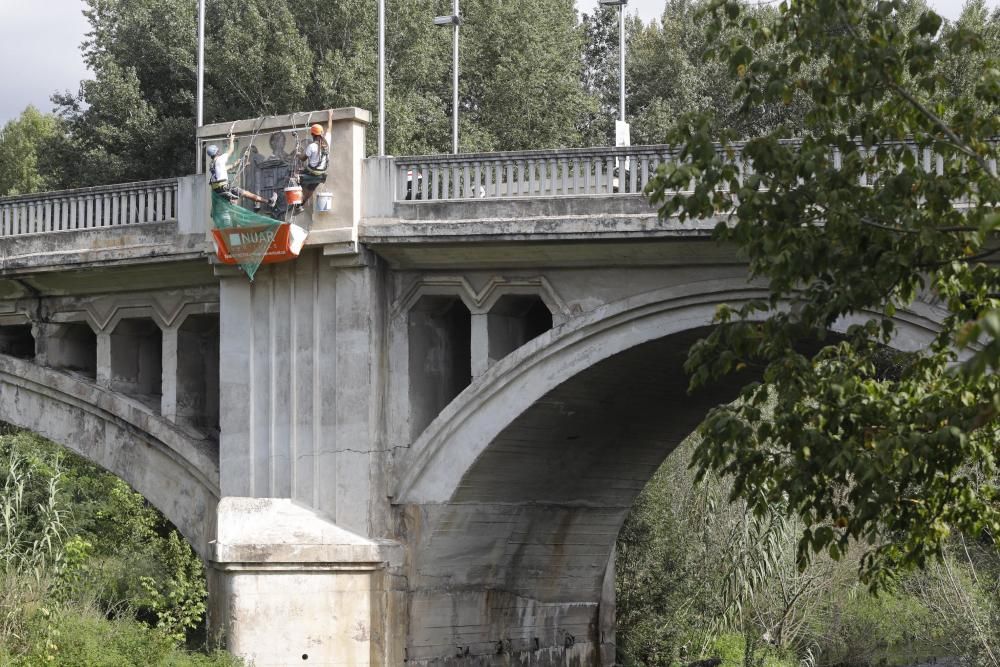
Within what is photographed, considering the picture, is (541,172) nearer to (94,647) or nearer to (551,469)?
(551,469)

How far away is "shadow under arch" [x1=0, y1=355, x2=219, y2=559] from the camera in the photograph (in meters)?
21.2

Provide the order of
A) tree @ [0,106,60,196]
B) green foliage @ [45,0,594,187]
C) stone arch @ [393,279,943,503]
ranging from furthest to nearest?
tree @ [0,106,60,196]
green foliage @ [45,0,594,187]
stone arch @ [393,279,943,503]

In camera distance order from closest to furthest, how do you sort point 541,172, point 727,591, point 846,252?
point 846,252 → point 541,172 → point 727,591

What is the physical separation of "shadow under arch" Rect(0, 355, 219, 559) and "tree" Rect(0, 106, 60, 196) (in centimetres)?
2304

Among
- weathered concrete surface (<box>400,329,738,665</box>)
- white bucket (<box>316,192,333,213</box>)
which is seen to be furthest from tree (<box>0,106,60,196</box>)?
white bucket (<box>316,192,333,213</box>)

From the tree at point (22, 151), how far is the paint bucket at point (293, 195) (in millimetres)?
28038

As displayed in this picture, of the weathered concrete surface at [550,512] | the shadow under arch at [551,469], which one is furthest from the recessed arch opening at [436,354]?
the weathered concrete surface at [550,512]

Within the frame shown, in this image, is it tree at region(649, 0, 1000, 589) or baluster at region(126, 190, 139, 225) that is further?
baluster at region(126, 190, 139, 225)

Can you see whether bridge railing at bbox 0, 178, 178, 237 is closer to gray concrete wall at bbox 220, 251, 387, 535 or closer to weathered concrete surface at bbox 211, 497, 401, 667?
gray concrete wall at bbox 220, 251, 387, 535

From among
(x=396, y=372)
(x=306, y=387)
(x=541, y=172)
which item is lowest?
(x=306, y=387)

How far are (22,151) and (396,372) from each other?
34.2 meters

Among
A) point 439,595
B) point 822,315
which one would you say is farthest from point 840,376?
point 439,595

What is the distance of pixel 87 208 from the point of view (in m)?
22.0

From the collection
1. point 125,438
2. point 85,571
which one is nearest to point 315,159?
point 125,438
